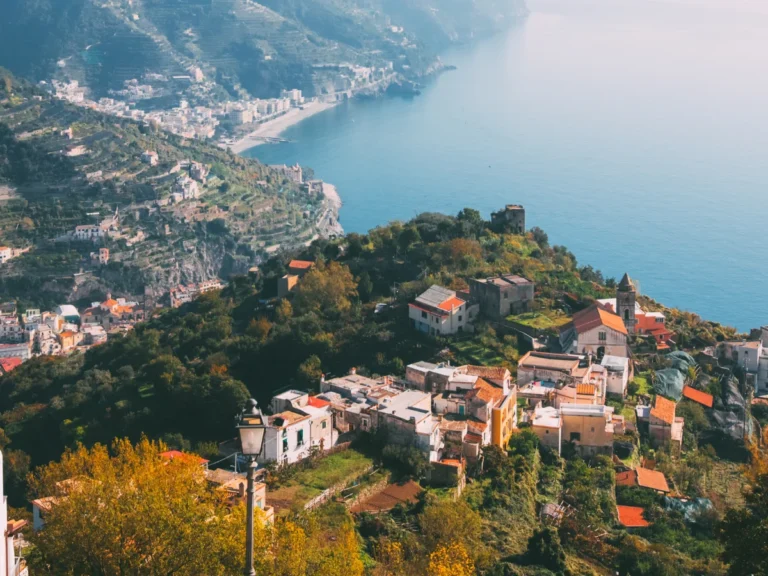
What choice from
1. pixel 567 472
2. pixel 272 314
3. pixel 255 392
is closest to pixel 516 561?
pixel 567 472

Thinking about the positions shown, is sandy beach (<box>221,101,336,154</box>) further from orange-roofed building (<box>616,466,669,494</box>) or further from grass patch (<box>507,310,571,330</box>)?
orange-roofed building (<box>616,466,669,494</box>)

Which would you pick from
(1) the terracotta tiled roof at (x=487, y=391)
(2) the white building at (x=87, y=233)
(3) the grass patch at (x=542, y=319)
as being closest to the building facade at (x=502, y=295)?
(3) the grass patch at (x=542, y=319)


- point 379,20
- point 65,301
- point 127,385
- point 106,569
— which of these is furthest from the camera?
point 379,20

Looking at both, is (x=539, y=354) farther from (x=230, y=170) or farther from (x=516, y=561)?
(x=230, y=170)

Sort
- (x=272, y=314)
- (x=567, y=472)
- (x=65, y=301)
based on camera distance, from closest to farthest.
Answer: (x=567, y=472) → (x=272, y=314) → (x=65, y=301)

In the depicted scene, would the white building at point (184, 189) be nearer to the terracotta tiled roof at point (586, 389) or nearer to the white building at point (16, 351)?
the white building at point (16, 351)

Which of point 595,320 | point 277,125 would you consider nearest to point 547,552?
point 595,320

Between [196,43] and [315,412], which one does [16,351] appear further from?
[196,43]
